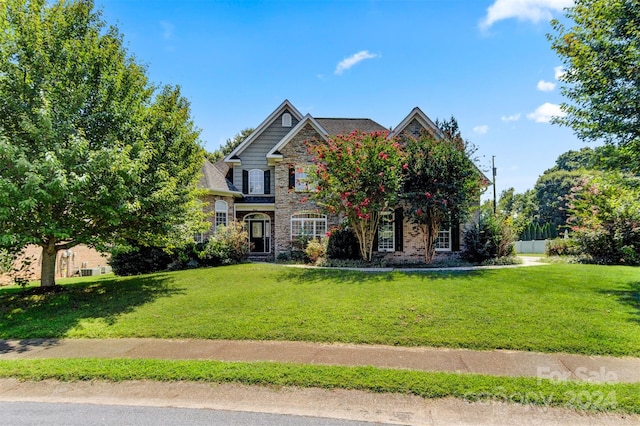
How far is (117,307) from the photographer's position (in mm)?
9531

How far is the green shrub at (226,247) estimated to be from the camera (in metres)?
17.1

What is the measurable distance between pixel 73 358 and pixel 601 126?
15.0m

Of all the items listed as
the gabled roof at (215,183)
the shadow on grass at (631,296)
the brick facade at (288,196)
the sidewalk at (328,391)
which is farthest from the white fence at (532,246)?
the sidewalk at (328,391)

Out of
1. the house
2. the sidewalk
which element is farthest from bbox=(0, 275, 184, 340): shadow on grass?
the house

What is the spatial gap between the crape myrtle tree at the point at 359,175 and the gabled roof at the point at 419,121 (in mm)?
4452

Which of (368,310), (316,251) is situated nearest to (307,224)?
(316,251)

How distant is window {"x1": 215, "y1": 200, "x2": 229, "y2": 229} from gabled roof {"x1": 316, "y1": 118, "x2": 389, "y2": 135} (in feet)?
27.6

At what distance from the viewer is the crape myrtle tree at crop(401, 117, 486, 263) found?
51.8 feet

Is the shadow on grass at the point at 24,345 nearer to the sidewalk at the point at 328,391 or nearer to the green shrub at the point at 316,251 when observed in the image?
the sidewalk at the point at 328,391

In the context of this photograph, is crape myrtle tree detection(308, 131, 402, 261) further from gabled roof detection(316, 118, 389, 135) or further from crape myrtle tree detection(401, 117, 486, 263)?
gabled roof detection(316, 118, 389, 135)

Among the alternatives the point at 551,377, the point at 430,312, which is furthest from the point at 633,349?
the point at 430,312

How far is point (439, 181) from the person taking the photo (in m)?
15.9

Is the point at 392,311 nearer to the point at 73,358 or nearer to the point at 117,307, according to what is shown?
the point at 73,358

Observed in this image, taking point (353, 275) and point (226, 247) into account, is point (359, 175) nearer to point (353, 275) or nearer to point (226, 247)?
point (353, 275)
